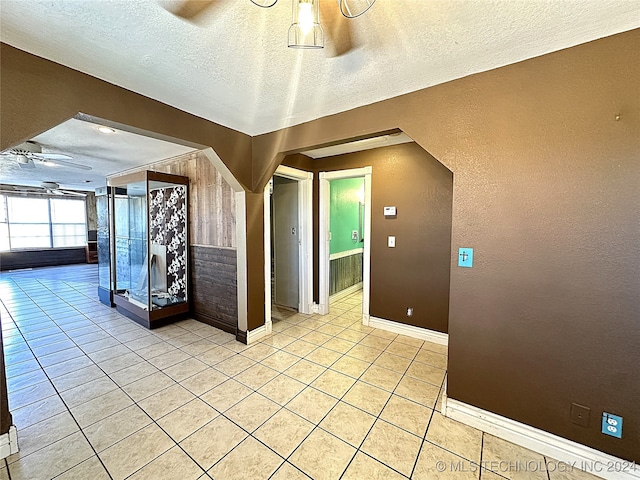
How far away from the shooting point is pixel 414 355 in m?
2.69

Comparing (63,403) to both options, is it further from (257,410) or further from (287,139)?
(287,139)

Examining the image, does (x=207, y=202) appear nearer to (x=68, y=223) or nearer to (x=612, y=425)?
(x=612, y=425)

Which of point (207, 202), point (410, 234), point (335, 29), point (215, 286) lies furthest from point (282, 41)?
point (215, 286)

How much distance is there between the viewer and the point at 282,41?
135 centimetres

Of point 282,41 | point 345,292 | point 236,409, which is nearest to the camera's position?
point 282,41

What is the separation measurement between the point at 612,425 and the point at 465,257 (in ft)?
3.72

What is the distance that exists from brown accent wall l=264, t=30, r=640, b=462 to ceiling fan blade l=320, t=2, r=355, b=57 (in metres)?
0.84

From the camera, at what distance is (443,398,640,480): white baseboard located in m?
1.38

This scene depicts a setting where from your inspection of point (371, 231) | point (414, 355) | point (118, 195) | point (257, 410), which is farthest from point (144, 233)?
point (414, 355)

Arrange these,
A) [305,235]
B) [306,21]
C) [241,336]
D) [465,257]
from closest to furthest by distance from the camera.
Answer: [306,21] < [465,257] < [241,336] < [305,235]

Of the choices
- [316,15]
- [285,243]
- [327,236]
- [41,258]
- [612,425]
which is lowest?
[612,425]

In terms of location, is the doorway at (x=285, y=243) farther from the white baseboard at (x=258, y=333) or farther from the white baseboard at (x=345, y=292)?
the white baseboard at (x=258, y=333)

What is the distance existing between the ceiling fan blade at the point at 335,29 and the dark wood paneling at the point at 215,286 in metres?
2.51

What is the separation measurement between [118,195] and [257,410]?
4065 mm
